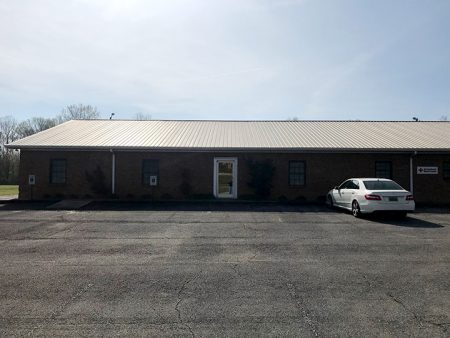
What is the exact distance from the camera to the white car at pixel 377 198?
13.0 m

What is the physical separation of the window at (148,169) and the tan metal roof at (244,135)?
0.97m

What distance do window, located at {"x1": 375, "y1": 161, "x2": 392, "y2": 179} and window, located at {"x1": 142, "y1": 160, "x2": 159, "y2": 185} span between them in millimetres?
11450

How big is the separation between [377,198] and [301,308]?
920cm

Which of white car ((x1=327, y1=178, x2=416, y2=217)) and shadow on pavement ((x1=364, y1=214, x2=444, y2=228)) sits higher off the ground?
white car ((x1=327, y1=178, x2=416, y2=217))

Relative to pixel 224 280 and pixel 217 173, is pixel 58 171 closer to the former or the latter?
pixel 217 173

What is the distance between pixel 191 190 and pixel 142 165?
2.87 metres

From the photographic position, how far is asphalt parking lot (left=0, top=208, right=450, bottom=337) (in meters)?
4.38

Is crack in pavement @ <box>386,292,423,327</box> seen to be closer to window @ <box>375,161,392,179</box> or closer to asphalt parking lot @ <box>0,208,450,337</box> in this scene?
asphalt parking lot @ <box>0,208,450,337</box>

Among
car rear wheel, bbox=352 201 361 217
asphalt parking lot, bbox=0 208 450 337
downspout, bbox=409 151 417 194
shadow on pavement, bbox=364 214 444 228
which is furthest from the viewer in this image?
downspout, bbox=409 151 417 194

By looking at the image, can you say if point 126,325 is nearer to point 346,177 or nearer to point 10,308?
point 10,308

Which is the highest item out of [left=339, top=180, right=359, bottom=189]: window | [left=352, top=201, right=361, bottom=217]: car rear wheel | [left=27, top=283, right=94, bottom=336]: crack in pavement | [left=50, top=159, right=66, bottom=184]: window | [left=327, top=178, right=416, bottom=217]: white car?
[left=50, top=159, right=66, bottom=184]: window

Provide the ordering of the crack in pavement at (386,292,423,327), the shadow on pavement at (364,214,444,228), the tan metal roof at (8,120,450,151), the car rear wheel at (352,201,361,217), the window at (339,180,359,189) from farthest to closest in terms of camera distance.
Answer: the tan metal roof at (8,120,450,151), the window at (339,180,359,189), the car rear wheel at (352,201,361,217), the shadow on pavement at (364,214,444,228), the crack in pavement at (386,292,423,327)

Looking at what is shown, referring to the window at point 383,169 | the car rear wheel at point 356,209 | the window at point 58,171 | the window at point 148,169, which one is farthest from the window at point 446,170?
the window at point 58,171

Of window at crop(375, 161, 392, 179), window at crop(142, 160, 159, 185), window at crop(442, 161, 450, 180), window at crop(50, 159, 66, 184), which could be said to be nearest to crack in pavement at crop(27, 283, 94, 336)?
window at crop(142, 160, 159, 185)
